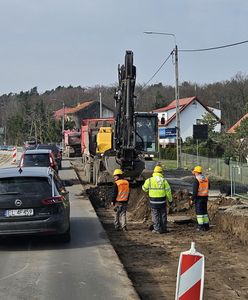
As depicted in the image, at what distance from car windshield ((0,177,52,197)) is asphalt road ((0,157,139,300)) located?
1.09 metres

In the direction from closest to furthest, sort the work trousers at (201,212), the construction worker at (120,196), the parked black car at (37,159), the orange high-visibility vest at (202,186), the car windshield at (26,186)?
the car windshield at (26,186)
the construction worker at (120,196)
the work trousers at (201,212)
the orange high-visibility vest at (202,186)
the parked black car at (37,159)

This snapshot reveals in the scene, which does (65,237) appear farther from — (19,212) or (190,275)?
(190,275)

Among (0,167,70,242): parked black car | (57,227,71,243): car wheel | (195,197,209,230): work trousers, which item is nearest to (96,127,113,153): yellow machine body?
(195,197,209,230): work trousers

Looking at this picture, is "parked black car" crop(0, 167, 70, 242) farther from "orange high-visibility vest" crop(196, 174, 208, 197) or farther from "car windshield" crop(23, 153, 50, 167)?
"car windshield" crop(23, 153, 50, 167)

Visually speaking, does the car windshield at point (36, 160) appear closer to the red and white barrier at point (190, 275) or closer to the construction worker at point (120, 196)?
the construction worker at point (120, 196)

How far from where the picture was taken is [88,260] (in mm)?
9109

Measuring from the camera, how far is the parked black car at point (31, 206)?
9.91m

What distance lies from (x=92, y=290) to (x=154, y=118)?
15.9 meters

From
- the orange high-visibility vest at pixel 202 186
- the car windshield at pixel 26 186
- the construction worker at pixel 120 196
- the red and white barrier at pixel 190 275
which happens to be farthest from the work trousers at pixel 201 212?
the red and white barrier at pixel 190 275

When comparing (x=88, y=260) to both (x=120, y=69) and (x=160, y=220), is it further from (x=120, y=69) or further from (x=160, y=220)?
(x=120, y=69)

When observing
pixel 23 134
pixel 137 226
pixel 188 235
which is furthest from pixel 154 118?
pixel 23 134

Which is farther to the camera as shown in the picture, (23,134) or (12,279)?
(23,134)

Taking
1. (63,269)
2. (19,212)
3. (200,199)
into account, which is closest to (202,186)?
(200,199)

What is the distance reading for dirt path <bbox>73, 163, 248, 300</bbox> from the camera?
7969 mm
